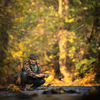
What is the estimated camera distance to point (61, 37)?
18359 millimetres

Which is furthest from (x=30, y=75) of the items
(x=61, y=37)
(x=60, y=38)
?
(x=61, y=37)

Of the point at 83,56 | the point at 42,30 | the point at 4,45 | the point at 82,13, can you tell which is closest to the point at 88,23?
the point at 82,13

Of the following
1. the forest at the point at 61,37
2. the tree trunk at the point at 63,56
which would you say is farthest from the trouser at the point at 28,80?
the tree trunk at the point at 63,56

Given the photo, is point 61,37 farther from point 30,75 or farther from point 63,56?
point 30,75

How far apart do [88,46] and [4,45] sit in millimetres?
5835

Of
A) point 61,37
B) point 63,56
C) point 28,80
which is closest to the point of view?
point 28,80

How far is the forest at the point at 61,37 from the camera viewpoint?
17.7 metres

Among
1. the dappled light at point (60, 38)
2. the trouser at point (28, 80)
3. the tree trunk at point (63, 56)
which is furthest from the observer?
the tree trunk at point (63, 56)

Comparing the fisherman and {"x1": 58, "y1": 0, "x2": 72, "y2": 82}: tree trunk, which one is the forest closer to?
{"x1": 58, "y1": 0, "x2": 72, "y2": 82}: tree trunk

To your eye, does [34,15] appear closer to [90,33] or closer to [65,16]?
[65,16]

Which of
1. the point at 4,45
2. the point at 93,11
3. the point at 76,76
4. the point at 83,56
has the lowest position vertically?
the point at 76,76

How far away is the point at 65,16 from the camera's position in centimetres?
1861

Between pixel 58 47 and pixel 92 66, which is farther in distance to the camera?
pixel 58 47

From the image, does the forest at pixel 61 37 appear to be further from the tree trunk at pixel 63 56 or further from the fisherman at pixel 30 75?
the fisherman at pixel 30 75
